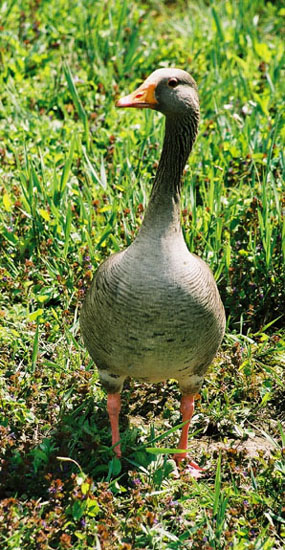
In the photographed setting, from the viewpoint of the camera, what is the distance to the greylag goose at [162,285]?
126 inches

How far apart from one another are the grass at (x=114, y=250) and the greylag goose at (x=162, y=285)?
43cm

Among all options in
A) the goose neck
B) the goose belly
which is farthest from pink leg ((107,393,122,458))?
the goose neck

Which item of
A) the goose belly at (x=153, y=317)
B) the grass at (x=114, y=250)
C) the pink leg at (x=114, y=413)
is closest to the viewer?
the goose belly at (x=153, y=317)

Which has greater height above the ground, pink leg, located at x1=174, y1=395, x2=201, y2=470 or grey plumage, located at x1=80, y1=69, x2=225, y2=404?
grey plumage, located at x1=80, y1=69, x2=225, y2=404

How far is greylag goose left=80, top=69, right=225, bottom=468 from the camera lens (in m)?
3.20

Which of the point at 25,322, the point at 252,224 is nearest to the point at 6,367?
the point at 25,322

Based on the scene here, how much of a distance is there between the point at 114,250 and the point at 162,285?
5.39 feet

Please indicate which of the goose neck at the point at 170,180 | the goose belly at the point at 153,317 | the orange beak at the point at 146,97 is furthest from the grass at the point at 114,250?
the orange beak at the point at 146,97

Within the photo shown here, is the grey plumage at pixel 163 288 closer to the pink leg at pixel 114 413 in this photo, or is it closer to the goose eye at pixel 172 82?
the goose eye at pixel 172 82

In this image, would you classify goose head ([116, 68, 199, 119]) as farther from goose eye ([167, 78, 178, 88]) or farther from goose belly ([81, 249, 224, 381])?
Result: goose belly ([81, 249, 224, 381])

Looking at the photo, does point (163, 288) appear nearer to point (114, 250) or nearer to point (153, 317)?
point (153, 317)

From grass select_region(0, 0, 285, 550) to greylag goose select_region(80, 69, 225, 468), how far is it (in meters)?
0.43

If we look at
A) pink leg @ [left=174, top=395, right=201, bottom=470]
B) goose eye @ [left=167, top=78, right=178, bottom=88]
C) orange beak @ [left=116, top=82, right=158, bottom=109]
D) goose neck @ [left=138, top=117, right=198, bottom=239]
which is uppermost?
goose eye @ [left=167, top=78, right=178, bottom=88]

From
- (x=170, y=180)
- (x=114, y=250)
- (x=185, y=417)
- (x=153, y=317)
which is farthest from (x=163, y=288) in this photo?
(x=114, y=250)
